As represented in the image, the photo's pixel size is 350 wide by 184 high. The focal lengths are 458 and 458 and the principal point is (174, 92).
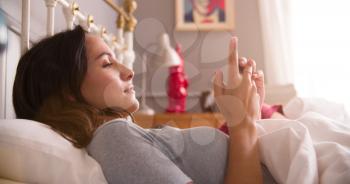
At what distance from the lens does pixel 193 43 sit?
3.05m

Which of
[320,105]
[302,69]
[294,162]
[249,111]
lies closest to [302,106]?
[320,105]

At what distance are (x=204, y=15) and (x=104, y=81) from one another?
1976 millimetres

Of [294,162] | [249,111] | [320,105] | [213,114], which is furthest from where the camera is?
[213,114]

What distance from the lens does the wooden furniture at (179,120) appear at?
8.15 feet

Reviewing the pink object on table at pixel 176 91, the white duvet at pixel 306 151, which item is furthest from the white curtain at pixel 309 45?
the white duvet at pixel 306 151

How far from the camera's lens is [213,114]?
2549 mm

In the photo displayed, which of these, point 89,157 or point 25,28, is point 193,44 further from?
point 89,157

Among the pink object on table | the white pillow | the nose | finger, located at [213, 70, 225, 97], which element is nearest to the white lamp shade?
the pink object on table

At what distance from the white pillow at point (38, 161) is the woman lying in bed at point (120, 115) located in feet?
0.14

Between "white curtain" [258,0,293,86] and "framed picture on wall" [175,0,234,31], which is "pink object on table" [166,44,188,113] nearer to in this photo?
"framed picture on wall" [175,0,234,31]

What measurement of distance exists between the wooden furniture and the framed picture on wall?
75 centimetres

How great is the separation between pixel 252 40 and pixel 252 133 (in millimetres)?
2179

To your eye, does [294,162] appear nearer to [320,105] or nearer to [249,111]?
[249,111]

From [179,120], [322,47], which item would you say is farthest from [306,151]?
[322,47]
